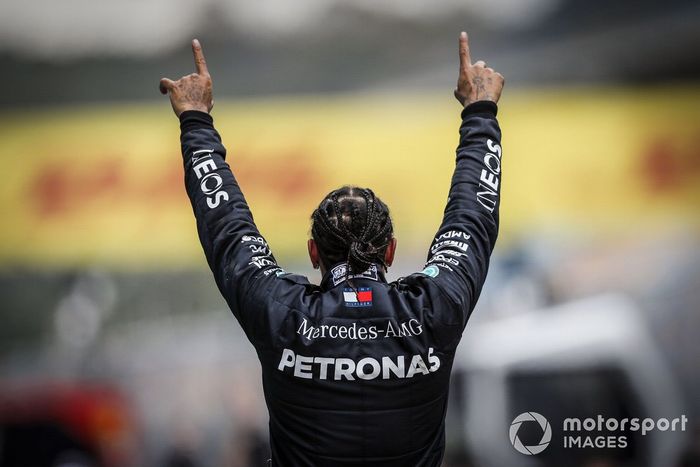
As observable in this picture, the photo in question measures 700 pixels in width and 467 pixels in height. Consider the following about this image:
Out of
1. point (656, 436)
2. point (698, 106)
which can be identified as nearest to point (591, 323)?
point (656, 436)

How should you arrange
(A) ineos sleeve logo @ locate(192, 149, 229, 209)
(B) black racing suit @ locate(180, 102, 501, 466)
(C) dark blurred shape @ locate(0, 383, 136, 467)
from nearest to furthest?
(B) black racing suit @ locate(180, 102, 501, 466) < (A) ineos sleeve logo @ locate(192, 149, 229, 209) < (C) dark blurred shape @ locate(0, 383, 136, 467)

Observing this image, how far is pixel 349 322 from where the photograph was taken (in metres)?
1.76

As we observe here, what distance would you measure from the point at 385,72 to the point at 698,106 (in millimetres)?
1533

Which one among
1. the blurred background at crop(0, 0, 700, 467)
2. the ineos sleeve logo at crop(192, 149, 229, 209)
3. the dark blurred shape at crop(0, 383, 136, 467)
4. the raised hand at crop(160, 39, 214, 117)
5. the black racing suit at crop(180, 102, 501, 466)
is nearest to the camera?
the black racing suit at crop(180, 102, 501, 466)

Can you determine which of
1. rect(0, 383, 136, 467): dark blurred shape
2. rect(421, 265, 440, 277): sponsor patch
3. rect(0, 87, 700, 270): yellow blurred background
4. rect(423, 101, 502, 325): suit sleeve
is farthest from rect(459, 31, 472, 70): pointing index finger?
rect(0, 383, 136, 467): dark blurred shape

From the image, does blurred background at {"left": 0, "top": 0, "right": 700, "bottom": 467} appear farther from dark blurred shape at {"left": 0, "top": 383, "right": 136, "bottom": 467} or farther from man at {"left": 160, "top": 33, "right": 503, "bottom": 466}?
man at {"left": 160, "top": 33, "right": 503, "bottom": 466}

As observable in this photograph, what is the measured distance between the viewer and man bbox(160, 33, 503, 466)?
1.74 m

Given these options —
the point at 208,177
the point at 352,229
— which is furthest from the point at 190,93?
the point at 352,229

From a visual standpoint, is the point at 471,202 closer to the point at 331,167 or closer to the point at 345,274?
the point at 345,274

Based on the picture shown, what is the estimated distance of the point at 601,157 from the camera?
4520 millimetres

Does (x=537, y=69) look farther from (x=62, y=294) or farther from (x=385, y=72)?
(x=62, y=294)

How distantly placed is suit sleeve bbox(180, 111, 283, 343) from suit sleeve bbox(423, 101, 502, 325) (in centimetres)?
34

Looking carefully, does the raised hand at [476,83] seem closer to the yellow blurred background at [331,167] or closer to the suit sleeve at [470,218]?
the suit sleeve at [470,218]

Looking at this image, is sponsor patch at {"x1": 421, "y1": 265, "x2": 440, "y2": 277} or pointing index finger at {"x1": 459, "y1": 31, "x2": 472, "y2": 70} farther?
pointing index finger at {"x1": 459, "y1": 31, "x2": 472, "y2": 70}
